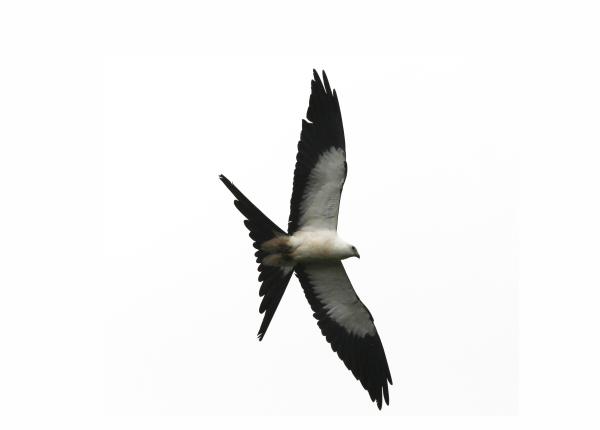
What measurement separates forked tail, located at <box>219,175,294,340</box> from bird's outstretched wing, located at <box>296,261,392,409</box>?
42cm

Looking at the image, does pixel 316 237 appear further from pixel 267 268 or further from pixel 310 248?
pixel 267 268

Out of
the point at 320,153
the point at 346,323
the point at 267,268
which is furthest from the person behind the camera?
the point at 346,323

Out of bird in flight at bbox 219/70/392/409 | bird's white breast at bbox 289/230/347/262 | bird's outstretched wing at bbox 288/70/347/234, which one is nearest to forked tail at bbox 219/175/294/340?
bird in flight at bbox 219/70/392/409

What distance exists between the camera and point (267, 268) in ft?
34.0

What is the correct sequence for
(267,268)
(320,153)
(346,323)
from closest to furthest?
1. (320,153)
2. (267,268)
3. (346,323)

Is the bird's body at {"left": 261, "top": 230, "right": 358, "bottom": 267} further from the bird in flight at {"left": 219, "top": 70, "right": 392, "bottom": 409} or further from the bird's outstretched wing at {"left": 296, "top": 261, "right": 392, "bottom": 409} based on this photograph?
the bird's outstretched wing at {"left": 296, "top": 261, "right": 392, "bottom": 409}

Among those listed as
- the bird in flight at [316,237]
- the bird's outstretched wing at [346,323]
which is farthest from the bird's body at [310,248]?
the bird's outstretched wing at [346,323]

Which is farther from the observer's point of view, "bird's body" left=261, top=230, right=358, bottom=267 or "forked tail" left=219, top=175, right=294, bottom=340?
"bird's body" left=261, top=230, right=358, bottom=267

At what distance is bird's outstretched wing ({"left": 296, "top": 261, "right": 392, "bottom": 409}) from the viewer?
10.8 meters

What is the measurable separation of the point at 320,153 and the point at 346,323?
2.09 metres

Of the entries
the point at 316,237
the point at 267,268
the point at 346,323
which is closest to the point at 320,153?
the point at 316,237

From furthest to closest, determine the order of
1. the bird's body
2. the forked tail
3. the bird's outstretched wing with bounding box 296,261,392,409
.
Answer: the bird's outstretched wing with bounding box 296,261,392,409, the bird's body, the forked tail

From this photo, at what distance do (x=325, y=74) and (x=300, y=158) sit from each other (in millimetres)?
934

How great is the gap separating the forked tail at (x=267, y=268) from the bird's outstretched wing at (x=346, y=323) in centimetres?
42
